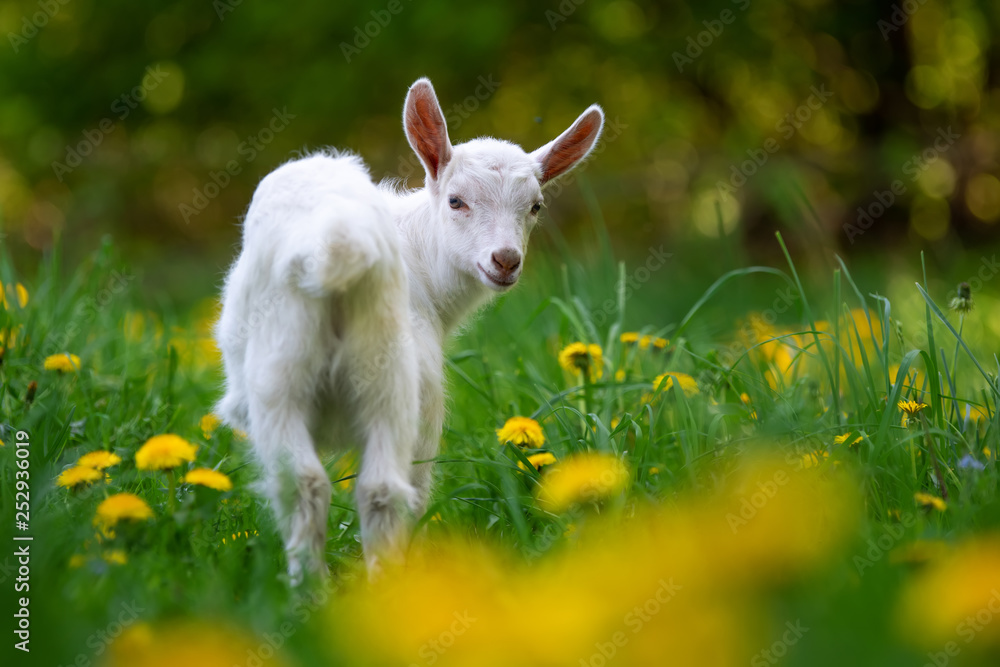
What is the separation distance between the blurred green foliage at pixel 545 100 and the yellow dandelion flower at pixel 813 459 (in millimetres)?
6279

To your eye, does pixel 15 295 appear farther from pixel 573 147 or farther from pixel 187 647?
pixel 187 647

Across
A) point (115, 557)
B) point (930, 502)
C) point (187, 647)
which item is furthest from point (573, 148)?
point (187, 647)

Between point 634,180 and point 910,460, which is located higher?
point 634,180

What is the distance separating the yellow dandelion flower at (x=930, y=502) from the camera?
103 inches

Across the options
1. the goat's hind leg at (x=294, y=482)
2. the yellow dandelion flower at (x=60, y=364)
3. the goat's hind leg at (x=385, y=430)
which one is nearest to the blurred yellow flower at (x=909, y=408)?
the goat's hind leg at (x=385, y=430)

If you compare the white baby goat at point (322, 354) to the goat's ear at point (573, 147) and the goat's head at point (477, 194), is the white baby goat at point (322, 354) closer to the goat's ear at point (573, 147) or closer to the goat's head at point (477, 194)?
the goat's head at point (477, 194)

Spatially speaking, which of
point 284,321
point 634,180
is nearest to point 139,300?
point 284,321

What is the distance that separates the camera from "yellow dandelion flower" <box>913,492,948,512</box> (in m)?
2.61

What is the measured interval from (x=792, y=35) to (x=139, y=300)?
7646mm

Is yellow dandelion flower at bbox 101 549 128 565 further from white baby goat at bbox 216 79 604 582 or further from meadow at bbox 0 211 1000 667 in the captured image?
white baby goat at bbox 216 79 604 582

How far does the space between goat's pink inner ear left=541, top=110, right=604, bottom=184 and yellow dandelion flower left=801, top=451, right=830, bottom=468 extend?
4.65 feet

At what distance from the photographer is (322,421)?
2.67 m

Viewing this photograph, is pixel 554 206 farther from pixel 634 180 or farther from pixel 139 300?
pixel 139 300

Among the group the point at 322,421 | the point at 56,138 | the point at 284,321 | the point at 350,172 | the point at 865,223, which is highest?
the point at 56,138
